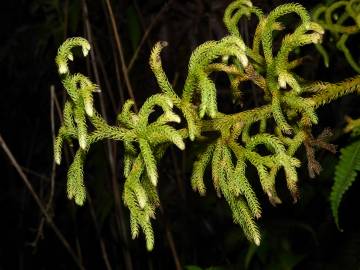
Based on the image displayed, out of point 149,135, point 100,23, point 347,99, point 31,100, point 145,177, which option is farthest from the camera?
point 31,100

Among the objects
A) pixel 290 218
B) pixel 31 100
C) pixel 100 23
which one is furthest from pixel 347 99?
pixel 31 100

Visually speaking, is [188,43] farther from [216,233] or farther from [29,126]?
[29,126]

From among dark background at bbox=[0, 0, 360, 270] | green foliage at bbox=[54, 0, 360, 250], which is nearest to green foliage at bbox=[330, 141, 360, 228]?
green foliage at bbox=[54, 0, 360, 250]

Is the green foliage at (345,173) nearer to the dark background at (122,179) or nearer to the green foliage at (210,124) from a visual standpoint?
the green foliage at (210,124)

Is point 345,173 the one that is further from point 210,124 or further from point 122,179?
point 122,179

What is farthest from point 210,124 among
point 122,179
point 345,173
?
point 122,179
